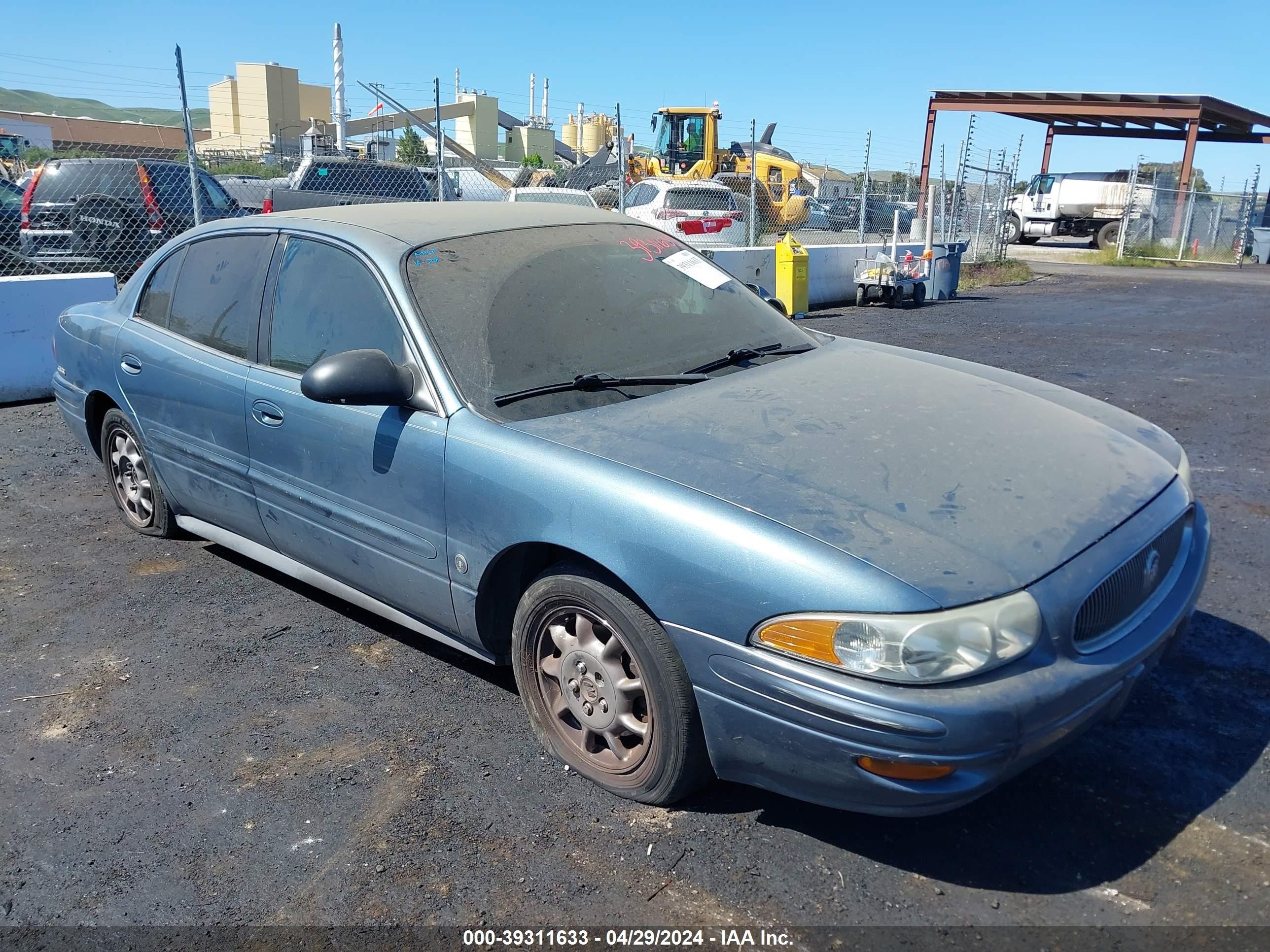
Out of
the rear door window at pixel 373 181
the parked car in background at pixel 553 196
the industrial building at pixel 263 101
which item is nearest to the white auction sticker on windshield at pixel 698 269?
the rear door window at pixel 373 181

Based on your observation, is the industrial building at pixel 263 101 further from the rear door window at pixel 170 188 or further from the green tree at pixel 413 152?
the rear door window at pixel 170 188

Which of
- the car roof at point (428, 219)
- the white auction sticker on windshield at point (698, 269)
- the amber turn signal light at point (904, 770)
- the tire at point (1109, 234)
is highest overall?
the car roof at point (428, 219)

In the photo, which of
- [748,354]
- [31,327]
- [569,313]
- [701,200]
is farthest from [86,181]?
[748,354]

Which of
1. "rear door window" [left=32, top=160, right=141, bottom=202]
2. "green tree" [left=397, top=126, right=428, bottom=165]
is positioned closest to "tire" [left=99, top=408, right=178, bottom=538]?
"rear door window" [left=32, top=160, right=141, bottom=202]

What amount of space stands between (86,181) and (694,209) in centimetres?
987

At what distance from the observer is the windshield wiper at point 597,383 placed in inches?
122

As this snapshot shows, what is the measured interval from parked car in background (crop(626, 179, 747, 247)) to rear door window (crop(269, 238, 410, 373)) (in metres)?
12.7

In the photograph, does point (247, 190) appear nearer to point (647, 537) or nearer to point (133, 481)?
point (133, 481)

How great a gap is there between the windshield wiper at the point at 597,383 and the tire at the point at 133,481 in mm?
2365

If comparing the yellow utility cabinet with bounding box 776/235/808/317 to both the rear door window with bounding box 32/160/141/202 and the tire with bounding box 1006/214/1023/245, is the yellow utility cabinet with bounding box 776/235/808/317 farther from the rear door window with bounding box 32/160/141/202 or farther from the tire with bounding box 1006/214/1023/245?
the tire with bounding box 1006/214/1023/245

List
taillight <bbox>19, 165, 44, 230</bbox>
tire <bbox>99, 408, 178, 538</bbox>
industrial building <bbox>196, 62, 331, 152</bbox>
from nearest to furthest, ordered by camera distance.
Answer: tire <bbox>99, 408, 178, 538</bbox>
taillight <bbox>19, 165, 44, 230</bbox>
industrial building <bbox>196, 62, 331, 152</bbox>

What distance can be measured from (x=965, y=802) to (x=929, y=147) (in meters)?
33.1

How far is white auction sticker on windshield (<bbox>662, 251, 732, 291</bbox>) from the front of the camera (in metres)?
3.91

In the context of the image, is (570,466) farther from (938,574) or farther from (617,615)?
(938,574)
